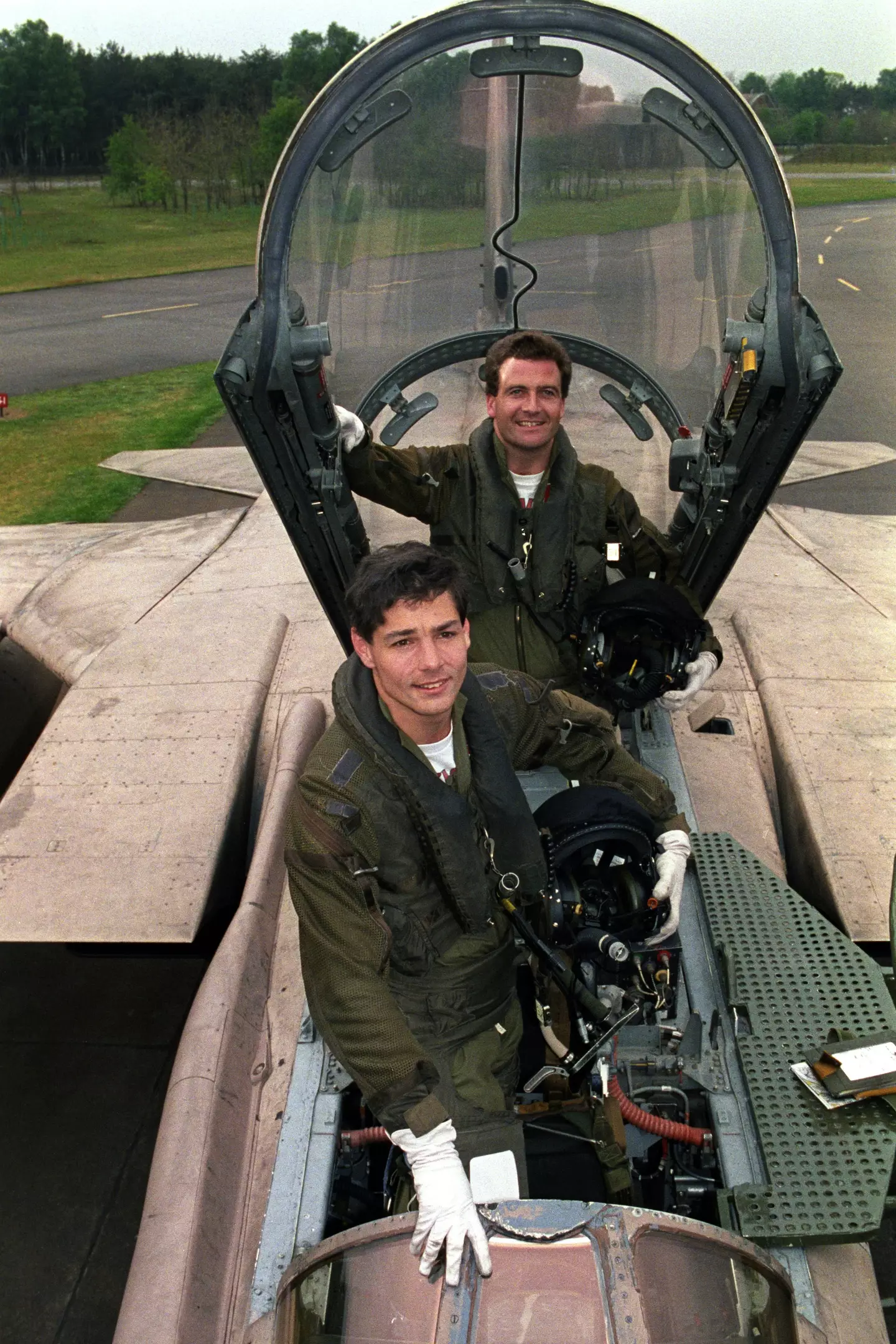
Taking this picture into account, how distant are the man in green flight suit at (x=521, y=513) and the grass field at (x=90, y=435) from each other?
789cm

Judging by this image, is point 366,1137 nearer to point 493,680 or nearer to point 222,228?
point 493,680

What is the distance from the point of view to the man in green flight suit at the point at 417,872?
2.80 meters

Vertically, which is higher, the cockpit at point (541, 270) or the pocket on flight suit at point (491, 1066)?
the cockpit at point (541, 270)

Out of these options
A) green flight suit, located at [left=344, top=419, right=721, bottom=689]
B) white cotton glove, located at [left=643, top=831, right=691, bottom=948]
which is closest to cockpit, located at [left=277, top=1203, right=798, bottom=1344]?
white cotton glove, located at [left=643, top=831, right=691, bottom=948]

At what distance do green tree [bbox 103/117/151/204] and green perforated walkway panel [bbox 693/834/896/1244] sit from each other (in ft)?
138

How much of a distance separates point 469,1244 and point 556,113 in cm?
418

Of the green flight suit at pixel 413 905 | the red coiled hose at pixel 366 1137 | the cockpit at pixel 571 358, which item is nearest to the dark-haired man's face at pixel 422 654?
the green flight suit at pixel 413 905

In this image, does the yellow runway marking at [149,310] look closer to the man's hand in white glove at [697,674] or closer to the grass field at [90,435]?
the grass field at [90,435]

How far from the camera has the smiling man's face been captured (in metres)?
4.30

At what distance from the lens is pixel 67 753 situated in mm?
5117

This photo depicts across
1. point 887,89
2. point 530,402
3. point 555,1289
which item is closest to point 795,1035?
point 555,1289

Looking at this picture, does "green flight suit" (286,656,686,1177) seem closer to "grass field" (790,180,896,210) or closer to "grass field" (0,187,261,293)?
"grass field" (0,187,261,293)

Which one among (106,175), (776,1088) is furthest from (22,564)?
(106,175)

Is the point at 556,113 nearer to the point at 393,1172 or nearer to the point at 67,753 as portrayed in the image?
the point at 67,753
